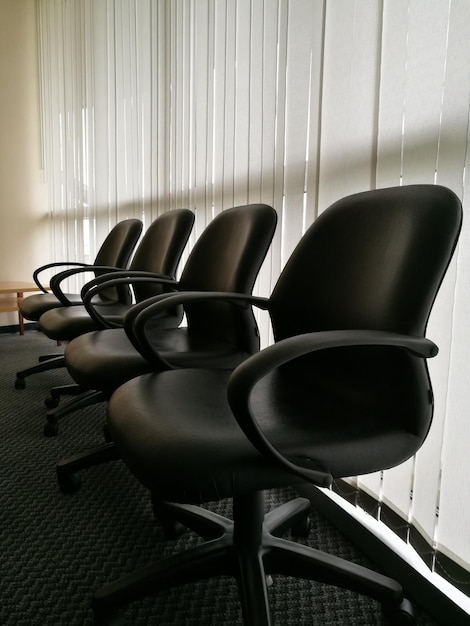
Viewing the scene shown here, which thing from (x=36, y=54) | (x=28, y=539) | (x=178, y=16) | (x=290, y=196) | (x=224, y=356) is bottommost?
(x=28, y=539)

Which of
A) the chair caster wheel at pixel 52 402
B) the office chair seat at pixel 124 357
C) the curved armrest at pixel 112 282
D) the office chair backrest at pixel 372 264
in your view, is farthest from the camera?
the chair caster wheel at pixel 52 402

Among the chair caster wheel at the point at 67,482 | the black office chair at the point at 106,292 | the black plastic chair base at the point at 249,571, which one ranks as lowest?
the chair caster wheel at the point at 67,482


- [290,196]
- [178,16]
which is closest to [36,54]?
[178,16]

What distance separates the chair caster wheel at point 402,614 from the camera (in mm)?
905

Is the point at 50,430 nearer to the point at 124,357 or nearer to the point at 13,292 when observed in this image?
the point at 124,357

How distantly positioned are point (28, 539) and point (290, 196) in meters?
1.32

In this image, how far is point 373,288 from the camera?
884mm

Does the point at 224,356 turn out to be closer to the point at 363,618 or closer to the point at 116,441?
the point at 116,441

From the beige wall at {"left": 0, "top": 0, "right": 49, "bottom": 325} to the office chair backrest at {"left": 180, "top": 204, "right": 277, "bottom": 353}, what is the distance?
328cm

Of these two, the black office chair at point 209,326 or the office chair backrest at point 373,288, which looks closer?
the office chair backrest at point 373,288

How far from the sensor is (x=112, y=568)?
1102 mm

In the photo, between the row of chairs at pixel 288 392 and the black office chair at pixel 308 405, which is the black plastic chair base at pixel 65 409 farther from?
the black office chair at pixel 308 405

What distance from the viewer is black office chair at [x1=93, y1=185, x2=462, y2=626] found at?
64cm

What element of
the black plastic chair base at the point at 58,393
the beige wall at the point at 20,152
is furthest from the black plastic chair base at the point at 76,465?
the beige wall at the point at 20,152
